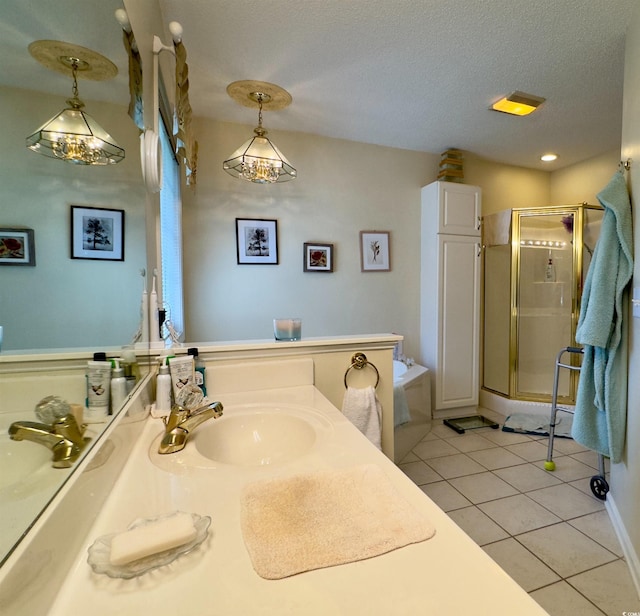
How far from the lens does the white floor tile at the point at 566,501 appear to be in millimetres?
1899

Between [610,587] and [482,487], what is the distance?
75 cm

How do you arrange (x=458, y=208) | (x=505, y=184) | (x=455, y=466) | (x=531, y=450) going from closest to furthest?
(x=455, y=466), (x=531, y=450), (x=458, y=208), (x=505, y=184)

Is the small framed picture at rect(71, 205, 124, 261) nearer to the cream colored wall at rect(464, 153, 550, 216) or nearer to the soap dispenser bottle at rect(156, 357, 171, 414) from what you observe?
the soap dispenser bottle at rect(156, 357, 171, 414)

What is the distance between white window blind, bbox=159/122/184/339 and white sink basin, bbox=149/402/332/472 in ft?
3.43

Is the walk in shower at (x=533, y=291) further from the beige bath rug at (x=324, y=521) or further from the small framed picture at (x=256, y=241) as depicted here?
the beige bath rug at (x=324, y=521)

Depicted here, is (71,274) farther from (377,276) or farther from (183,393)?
(377,276)

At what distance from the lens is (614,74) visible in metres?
2.10

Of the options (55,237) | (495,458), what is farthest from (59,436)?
(495,458)

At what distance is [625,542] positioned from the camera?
5.26 ft

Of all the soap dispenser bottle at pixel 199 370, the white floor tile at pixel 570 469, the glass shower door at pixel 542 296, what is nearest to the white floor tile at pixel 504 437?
the white floor tile at pixel 570 469

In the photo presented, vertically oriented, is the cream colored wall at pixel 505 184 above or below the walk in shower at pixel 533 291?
above

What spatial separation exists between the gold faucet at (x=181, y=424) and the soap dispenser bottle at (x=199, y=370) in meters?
0.27

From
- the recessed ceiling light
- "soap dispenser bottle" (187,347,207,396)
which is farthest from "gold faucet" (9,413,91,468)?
the recessed ceiling light

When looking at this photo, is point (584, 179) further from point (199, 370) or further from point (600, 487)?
point (199, 370)
